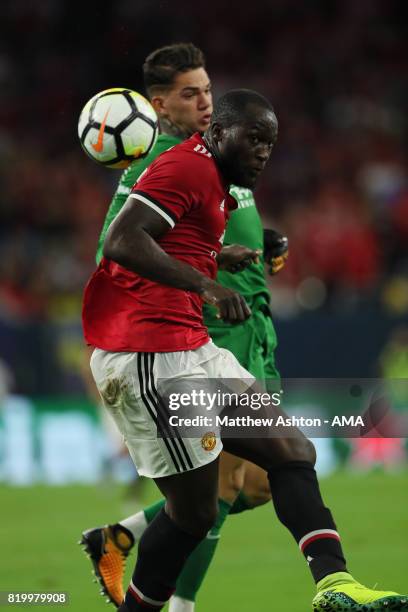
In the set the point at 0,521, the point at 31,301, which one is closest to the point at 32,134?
the point at 31,301

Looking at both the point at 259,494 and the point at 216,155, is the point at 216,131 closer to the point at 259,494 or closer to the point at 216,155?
the point at 216,155

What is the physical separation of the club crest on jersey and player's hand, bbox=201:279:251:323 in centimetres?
49

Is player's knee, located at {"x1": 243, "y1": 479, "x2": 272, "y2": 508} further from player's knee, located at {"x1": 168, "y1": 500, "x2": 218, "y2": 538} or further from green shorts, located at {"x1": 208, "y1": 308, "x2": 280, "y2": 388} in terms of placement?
player's knee, located at {"x1": 168, "y1": 500, "x2": 218, "y2": 538}

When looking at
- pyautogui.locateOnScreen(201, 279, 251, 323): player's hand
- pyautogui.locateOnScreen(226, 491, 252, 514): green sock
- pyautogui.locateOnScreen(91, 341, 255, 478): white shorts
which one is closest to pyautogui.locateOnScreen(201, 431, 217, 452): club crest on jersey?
pyautogui.locateOnScreen(91, 341, 255, 478): white shorts

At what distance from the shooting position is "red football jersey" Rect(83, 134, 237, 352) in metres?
4.20

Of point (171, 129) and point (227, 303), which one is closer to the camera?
point (227, 303)

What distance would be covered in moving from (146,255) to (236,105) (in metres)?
0.66

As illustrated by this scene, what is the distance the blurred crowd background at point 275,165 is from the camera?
1300cm

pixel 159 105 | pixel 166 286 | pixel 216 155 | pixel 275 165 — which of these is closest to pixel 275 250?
pixel 159 105

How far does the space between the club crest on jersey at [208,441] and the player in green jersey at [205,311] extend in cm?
101

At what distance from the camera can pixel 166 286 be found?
4191 mm

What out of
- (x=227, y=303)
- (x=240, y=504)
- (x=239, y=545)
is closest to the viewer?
(x=227, y=303)

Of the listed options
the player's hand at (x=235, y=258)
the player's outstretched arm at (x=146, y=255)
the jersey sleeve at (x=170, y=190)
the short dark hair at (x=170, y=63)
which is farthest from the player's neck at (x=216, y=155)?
the short dark hair at (x=170, y=63)

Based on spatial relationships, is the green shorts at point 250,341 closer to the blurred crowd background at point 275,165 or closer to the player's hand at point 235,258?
the player's hand at point 235,258
